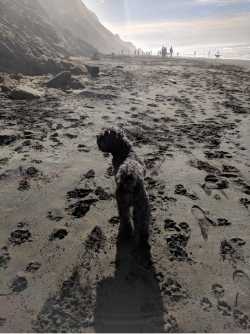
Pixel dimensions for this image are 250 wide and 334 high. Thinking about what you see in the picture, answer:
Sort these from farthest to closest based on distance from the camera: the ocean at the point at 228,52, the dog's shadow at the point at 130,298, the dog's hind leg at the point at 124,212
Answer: the ocean at the point at 228,52 < the dog's hind leg at the point at 124,212 < the dog's shadow at the point at 130,298

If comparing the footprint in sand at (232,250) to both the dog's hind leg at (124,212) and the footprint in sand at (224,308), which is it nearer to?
the footprint in sand at (224,308)

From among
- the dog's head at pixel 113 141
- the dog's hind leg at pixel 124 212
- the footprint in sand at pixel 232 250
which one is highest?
the dog's head at pixel 113 141

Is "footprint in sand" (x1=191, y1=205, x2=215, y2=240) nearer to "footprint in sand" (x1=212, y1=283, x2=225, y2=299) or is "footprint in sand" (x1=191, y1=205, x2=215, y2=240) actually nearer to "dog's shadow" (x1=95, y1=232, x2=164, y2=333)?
"footprint in sand" (x1=212, y1=283, x2=225, y2=299)

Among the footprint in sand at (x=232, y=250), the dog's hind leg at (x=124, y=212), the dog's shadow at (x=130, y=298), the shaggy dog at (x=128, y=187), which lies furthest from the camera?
the footprint in sand at (x=232, y=250)

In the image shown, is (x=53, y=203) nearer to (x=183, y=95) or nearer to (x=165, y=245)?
(x=165, y=245)

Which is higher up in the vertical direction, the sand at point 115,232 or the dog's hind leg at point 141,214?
the dog's hind leg at point 141,214

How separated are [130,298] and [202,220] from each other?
178 centimetres

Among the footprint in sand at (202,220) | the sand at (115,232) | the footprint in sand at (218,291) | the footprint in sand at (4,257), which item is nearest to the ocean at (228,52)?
the sand at (115,232)

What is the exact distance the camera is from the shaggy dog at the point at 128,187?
134 inches

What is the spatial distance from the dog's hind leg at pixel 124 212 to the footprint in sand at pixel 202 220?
3.48 feet

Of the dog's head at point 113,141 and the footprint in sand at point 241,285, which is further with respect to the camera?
the dog's head at point 113,141

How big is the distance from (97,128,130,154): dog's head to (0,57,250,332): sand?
101 centimetres

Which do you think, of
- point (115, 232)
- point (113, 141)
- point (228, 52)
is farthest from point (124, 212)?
point (228, 52)

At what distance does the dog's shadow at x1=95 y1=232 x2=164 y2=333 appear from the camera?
2.95 metres
